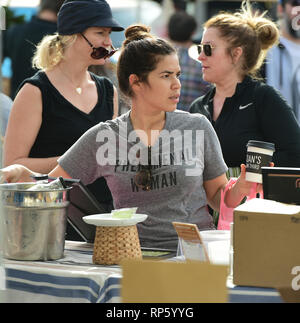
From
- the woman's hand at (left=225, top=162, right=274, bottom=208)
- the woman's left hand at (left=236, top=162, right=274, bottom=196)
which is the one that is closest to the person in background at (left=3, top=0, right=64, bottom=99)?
the woman's hand at (left=225, top=162, right=274, bottom=208)

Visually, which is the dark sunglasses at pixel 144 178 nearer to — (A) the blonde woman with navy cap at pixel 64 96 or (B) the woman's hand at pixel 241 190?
(B) the woman's hand at pixel 241 190

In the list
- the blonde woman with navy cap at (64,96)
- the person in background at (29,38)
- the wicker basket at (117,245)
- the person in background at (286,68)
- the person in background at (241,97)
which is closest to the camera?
the wicker basket at (117,245)

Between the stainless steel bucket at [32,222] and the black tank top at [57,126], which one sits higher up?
the black tank top at [57,126]

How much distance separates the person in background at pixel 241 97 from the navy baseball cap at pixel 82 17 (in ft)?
2.08

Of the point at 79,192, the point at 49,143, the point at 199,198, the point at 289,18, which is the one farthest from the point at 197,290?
the point at 289,18

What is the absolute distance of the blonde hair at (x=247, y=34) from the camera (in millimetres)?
3461

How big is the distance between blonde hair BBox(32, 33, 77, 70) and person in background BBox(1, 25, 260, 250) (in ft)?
1.64

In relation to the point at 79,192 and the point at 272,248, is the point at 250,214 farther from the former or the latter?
the point at 79,192

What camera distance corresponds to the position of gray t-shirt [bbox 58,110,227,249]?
2373mm

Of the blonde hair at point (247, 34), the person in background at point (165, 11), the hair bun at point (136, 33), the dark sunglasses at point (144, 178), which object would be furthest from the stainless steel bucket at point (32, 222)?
Result: the person in background at point (165, 11)

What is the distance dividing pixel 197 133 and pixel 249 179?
1.56 feet
